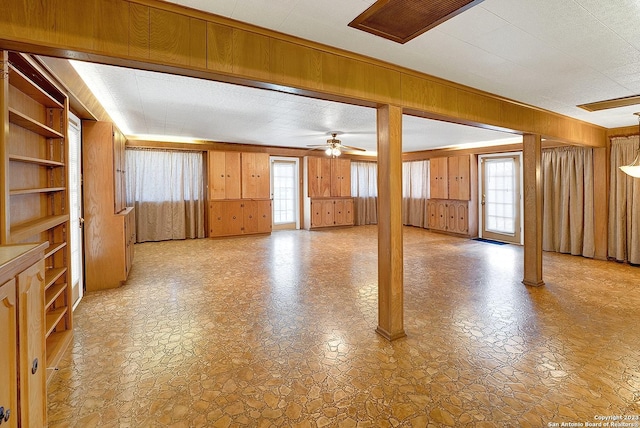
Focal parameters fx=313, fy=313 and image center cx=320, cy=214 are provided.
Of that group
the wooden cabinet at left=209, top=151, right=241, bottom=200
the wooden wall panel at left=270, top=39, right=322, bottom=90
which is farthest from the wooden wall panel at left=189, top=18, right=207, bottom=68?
the wooden cabinet at left=209, top=151, right=241, bottom=200

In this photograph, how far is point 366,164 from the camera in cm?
1043

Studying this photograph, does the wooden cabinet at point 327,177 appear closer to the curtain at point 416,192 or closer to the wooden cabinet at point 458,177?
the curtain at point 416,192

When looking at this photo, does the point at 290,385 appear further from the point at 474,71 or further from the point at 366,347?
the point at 474,71

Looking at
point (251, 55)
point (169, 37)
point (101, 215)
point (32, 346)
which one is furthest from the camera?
point (101, 215)

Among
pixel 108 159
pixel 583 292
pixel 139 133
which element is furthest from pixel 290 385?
pixel 139 133

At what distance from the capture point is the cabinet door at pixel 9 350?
3.46ft

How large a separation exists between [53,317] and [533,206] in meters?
5.27

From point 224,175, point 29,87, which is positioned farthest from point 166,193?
point 29,87

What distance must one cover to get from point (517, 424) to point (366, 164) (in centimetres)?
914

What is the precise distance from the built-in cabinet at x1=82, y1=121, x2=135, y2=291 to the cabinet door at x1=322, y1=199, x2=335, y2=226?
592 cm

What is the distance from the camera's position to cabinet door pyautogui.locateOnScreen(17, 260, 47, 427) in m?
1.21

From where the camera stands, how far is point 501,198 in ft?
24.6

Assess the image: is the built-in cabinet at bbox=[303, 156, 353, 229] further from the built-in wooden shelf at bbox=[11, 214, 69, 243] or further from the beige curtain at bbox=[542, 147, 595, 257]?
the built-in wooden shelf at bbox=[11, 214, 69, 243]

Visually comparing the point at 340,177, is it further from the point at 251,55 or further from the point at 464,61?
the point at 251,55
